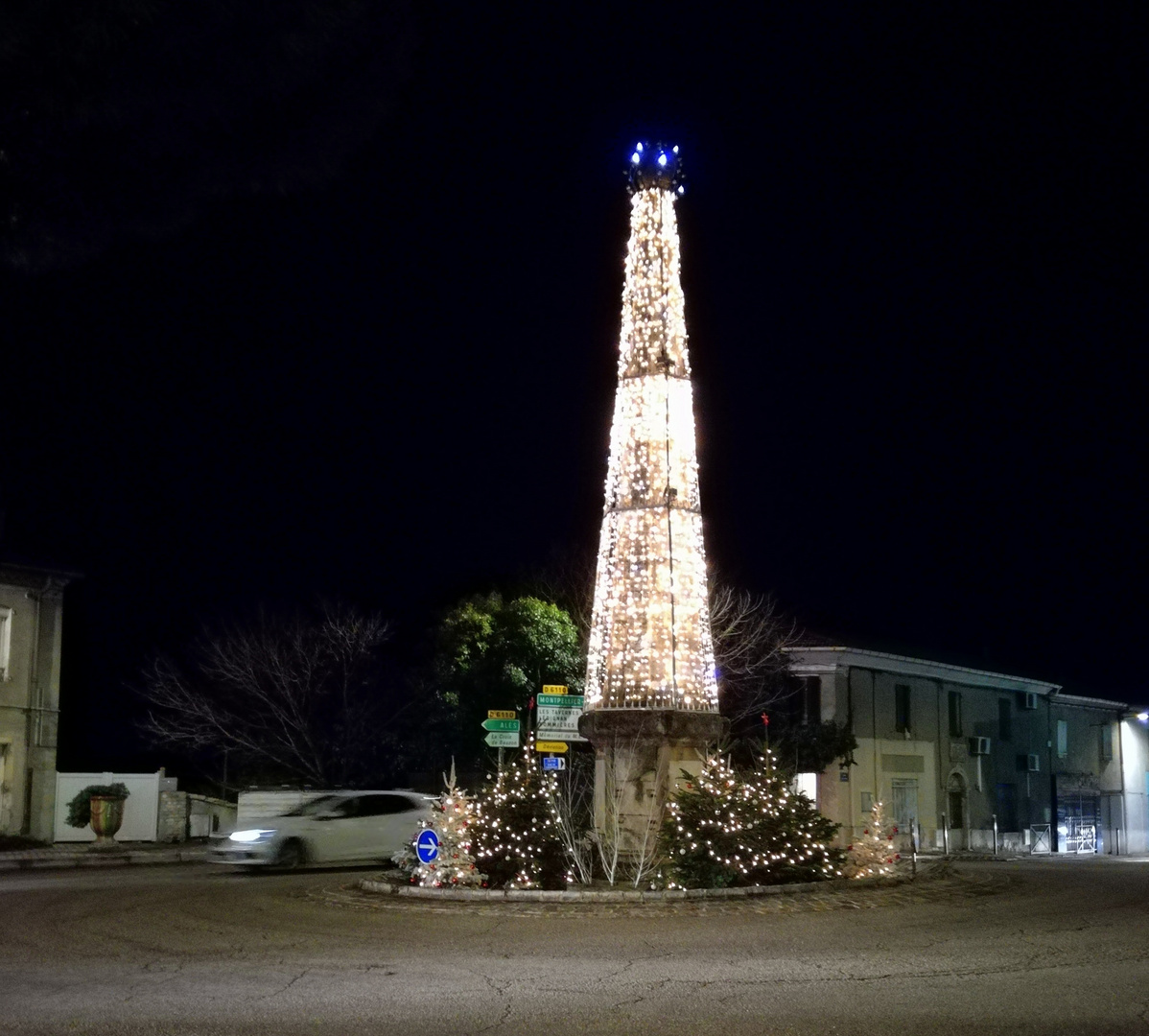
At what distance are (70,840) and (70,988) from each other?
78.4 ft

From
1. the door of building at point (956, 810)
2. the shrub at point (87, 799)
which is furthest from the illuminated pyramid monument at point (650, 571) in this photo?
the door of building at point (956, 810)

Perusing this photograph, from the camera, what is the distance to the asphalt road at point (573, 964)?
895 cm

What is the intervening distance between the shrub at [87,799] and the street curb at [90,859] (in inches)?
46.4

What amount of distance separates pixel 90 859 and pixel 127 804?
6.27 metres

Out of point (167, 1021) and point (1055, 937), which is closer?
point (167, 1021)

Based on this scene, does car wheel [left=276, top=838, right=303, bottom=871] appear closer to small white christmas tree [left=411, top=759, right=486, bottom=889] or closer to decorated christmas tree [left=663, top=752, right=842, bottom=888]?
small white christmas tree [left=411, top=759, right=486, bottom=889]

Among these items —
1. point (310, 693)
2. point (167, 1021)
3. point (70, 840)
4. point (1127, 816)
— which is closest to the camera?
point (167, 1021)

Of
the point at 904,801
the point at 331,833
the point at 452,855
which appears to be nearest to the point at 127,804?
the point at 331,833

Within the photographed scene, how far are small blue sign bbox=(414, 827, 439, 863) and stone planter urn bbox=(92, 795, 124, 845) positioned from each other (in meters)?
13.6

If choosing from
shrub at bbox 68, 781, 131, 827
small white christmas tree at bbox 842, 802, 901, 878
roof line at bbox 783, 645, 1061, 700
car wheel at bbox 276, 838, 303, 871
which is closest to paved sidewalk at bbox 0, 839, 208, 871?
shrub at bbox 68, 781, 131, 827

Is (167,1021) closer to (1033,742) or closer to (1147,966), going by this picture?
(1147,966)

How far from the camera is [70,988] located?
10.1 meters

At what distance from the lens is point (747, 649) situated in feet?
112

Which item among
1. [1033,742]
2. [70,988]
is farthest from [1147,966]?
[1033,742]
